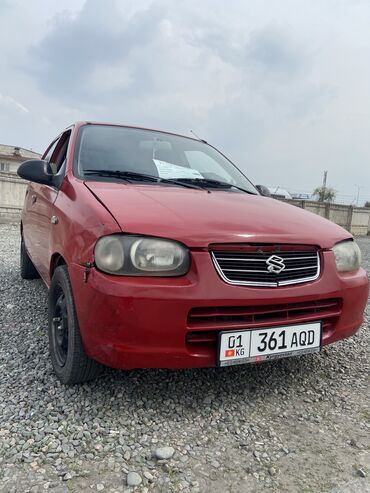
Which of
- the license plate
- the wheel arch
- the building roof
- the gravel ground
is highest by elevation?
the building roof

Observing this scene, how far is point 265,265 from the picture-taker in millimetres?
1989

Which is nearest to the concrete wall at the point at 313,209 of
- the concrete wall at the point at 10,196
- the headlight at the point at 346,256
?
the concrete wall at the point at 10,196

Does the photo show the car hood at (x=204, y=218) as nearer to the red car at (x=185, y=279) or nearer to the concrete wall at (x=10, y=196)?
the red car at (x=185, y=279)

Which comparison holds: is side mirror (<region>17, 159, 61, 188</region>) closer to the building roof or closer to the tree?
the building roof

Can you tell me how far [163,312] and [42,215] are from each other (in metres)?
1.77

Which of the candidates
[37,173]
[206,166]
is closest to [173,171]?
[206,166]

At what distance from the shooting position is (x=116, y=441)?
5.89 ft

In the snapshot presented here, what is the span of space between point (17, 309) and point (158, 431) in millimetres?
2197

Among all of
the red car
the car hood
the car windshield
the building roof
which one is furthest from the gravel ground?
the building roof

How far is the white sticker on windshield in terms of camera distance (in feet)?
9.38

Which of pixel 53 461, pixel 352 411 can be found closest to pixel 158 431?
pixel 53 461

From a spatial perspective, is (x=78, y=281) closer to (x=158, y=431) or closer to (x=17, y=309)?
(x=158, y=431)

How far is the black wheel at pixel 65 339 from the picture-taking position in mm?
2051

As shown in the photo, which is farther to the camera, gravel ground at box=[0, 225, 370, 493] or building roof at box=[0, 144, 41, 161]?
building roof at box=[0, 144, 41, 161]
